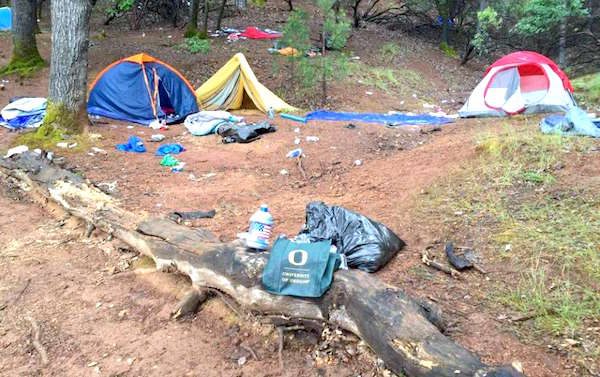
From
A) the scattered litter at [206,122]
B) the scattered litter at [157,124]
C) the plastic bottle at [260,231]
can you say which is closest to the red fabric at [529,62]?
the scattered litter at [206,122]

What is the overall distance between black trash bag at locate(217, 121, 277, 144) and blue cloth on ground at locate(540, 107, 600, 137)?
13.0 ft

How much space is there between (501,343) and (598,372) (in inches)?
17.9

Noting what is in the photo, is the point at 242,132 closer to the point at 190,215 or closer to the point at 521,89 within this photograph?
the point at 190,215

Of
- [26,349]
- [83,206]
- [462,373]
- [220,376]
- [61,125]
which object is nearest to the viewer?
[462,373]

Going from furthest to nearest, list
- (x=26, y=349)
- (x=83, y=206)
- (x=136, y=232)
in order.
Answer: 1. (x=83, y=206)
2. (x=136, y=232)
3. (x=26, y=349)

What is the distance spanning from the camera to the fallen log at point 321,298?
7.72ft

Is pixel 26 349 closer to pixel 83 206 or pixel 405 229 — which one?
pixel 83 206

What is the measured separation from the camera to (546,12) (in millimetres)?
11875

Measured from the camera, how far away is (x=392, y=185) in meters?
5.17

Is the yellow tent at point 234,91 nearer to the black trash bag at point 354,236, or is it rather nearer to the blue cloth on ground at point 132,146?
the blue cloth on ground at point 132,146

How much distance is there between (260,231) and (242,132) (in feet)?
14.6

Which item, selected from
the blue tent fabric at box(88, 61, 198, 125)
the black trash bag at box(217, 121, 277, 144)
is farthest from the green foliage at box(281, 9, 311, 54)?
the black trash bag at box(217, 121, 277, 144)

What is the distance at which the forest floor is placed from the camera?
2.79 meters

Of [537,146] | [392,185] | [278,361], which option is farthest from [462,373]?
[537,146]
